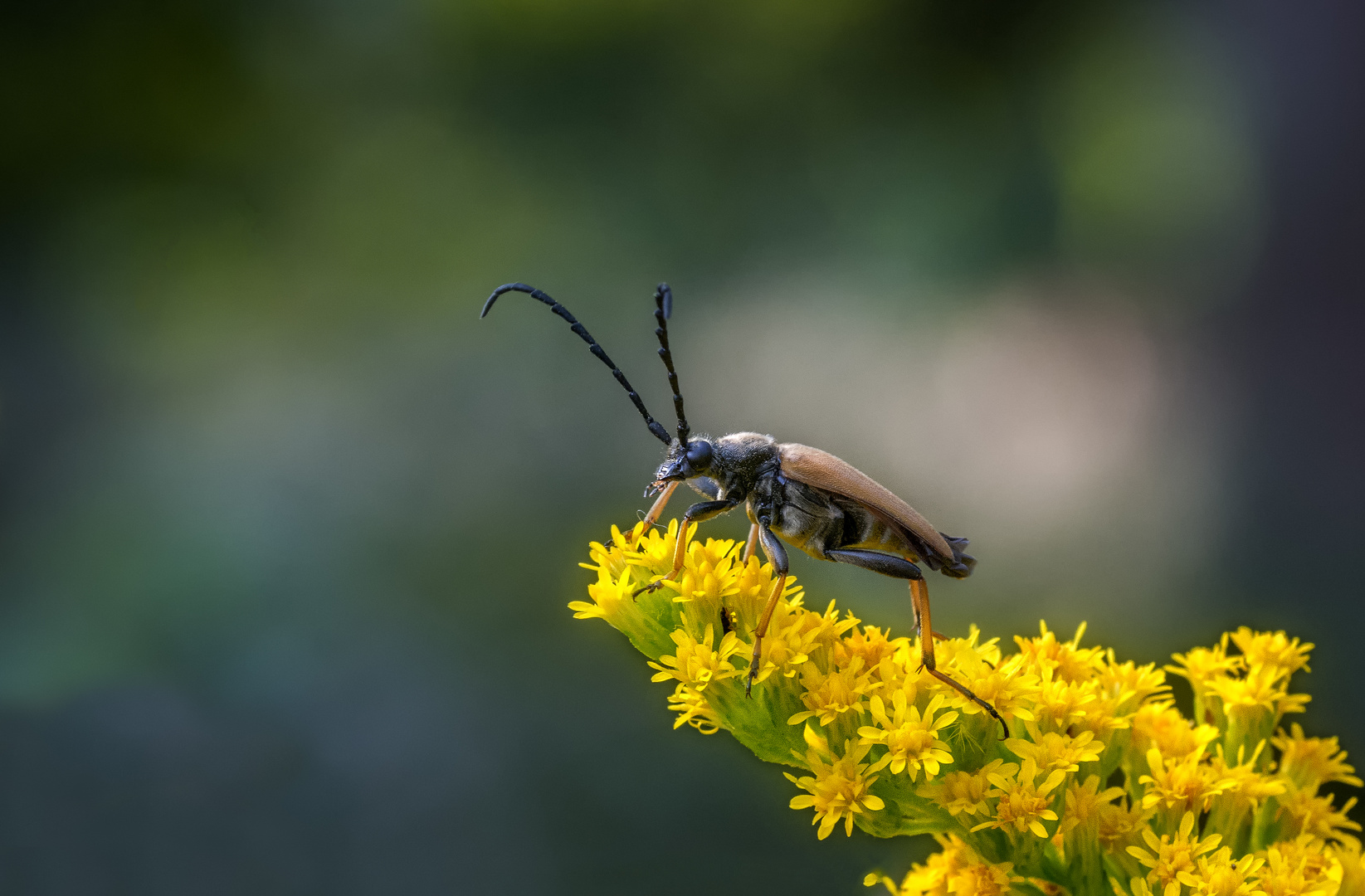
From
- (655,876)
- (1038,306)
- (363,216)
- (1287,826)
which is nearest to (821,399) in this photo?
(1038,306)

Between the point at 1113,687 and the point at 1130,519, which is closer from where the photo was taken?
the point at 1113,687

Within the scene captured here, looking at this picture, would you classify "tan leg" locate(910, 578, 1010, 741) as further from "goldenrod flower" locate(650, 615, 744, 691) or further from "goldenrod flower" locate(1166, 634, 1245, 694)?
"goldenrod flower" locate(1166, 634, 1245, 694)

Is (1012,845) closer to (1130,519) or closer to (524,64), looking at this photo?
(1130,519)

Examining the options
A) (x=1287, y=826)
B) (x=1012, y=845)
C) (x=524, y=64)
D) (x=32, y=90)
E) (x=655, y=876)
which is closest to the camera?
(x=1012, y=845)

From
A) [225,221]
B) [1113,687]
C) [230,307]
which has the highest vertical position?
[225,221]

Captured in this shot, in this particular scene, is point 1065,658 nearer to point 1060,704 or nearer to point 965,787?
point 1060,704

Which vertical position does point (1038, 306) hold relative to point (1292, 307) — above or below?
above

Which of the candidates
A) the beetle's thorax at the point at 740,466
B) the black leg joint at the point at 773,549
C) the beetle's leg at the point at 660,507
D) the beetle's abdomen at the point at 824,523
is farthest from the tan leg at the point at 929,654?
the beetle's leg at the point at 660,507
